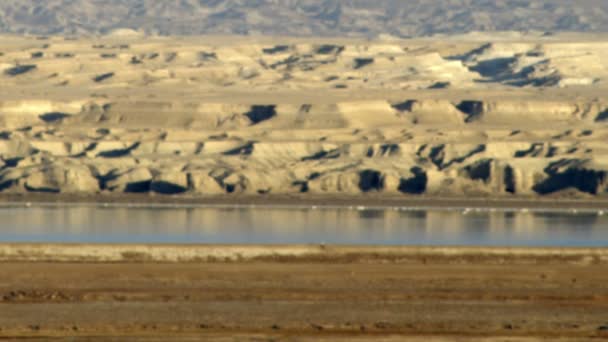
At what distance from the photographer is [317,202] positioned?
5169 centimetres

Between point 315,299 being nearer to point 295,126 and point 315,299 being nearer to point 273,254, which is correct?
point 273,254

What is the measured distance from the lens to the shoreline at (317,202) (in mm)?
49625

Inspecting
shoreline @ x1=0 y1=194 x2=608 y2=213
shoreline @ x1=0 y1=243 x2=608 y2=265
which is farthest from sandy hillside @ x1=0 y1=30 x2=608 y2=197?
shoreline @ x1=0 y1=243 x2=608 y2=265

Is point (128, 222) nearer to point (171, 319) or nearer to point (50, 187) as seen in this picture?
point (50, 187)

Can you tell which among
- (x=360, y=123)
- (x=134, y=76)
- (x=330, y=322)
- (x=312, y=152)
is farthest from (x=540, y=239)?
(x=134, y=76)

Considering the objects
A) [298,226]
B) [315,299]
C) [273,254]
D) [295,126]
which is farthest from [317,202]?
[315,299]

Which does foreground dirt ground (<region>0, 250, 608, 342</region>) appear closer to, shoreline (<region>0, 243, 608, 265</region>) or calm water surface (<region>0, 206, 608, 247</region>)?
shoreline (<region>0, 243, 608, 265</region>)

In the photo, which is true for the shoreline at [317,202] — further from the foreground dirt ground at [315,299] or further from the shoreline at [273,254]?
the foreground dirt ground at [315,299]

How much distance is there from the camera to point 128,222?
40906 mm

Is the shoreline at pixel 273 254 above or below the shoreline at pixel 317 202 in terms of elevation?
below

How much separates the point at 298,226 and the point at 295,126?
30.3m

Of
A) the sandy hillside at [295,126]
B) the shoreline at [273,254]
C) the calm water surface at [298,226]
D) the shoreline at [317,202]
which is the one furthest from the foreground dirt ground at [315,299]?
the sandy hillside at [295,126]

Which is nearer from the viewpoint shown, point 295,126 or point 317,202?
point 317,202

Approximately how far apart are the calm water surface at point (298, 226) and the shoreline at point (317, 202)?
170 centimetres
